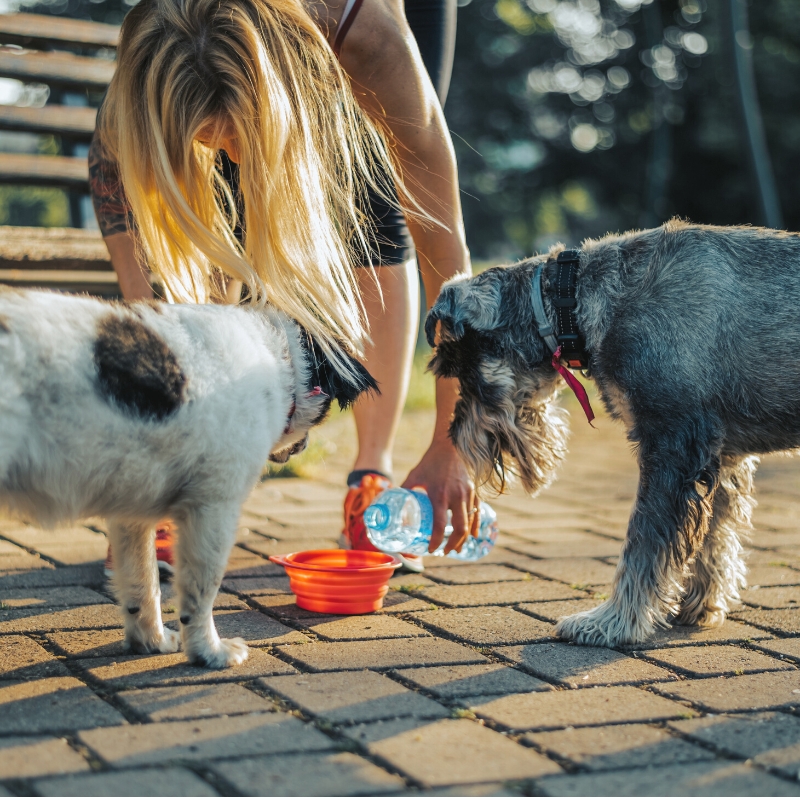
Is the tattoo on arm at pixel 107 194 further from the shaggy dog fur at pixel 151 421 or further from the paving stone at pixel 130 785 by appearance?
the paving stone at pixel 130 785

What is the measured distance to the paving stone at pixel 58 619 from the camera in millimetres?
3105

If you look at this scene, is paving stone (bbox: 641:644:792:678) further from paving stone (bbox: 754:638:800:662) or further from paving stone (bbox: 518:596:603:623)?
paving stone (bbox: 518:596:603:623)

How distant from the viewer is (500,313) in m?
3.51

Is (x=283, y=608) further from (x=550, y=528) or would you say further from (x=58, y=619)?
(x=550, y=528)

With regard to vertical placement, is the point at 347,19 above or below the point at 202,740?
above

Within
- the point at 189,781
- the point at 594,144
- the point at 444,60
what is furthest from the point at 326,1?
the point at 594,144

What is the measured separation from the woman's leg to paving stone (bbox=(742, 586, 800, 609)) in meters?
1.46

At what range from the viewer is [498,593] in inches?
144

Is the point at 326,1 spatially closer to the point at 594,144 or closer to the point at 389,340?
the point at 389,340

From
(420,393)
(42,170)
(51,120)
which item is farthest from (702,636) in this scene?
(420,393)

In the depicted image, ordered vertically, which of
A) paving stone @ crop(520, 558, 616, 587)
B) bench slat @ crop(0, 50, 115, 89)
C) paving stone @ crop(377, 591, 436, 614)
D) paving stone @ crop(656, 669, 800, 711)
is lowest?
paving stone @ crop(377, 591, 436, 614)

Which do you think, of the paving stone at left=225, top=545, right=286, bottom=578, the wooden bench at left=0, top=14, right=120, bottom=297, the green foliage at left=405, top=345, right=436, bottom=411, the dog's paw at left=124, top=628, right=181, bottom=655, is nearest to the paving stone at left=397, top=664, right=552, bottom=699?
the dog's paw at left=124, top=628, right=181, bottom=655

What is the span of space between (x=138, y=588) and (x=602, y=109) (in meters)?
27.7

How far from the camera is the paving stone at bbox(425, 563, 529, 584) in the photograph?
3861 mm
